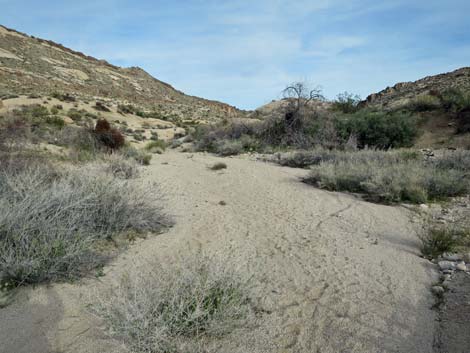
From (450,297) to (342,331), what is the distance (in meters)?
1.27

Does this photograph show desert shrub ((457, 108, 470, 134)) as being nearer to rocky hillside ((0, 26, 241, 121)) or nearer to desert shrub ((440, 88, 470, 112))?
desert shrub ((440, 88, 470, 112))

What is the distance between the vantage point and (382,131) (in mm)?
14328

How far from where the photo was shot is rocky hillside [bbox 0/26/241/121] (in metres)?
32.1

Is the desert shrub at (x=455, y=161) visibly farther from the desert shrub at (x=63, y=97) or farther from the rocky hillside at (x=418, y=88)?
the desert shrub at (x=63, y=97)

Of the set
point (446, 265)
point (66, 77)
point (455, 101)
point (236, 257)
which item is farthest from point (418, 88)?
point (66, 77)

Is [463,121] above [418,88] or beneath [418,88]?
beneath

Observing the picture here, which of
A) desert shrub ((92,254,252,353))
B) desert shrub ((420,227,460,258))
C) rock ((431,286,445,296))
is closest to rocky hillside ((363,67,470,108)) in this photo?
desert shrub ((420,227,460,258))

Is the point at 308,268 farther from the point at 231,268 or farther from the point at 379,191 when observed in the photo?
the point at 379,191

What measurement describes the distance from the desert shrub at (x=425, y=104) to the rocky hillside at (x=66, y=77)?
82.9ft

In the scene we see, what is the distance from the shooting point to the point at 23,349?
2.62m

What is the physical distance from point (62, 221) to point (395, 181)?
635 centimetres

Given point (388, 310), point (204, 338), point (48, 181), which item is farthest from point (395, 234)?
point (48, 181)

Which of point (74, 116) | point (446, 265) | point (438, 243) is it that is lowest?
point (446, 265)

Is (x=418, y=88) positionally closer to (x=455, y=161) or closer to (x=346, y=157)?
(x=346, y=157)
